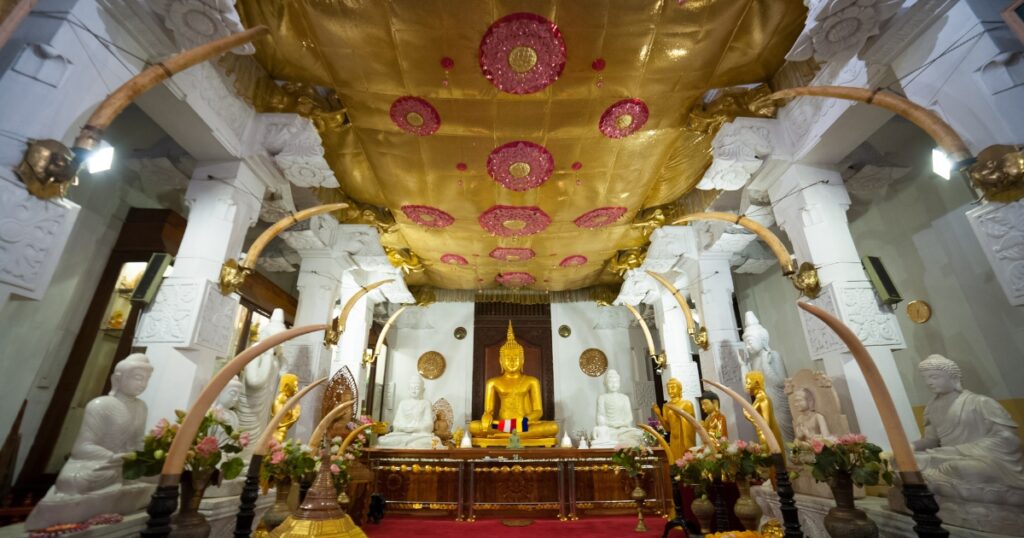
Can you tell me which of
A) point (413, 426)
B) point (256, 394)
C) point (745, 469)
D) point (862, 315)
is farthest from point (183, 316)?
point (862, 315)

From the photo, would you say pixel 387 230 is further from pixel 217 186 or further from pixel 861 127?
pixel 861 127

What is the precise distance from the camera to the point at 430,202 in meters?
5.54

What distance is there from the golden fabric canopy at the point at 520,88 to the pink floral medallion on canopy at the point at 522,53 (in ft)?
0.03

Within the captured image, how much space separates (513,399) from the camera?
8492mm

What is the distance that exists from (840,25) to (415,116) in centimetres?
322

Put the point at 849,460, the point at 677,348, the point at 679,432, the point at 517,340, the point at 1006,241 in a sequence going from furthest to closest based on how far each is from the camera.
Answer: the point at 517,340, the point at 677,348, the point at 679,432, the point at 849,460, the point at 1006,241

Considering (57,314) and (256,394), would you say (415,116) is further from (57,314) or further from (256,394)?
(57,314)

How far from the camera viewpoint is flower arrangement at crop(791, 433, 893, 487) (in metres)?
2.16

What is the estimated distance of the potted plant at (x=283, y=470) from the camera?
285 cm

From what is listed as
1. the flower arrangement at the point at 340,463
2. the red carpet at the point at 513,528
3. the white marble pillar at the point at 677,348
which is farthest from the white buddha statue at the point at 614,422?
the flower arrangement at the point at 340,463

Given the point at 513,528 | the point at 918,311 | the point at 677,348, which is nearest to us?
the point at 918,311

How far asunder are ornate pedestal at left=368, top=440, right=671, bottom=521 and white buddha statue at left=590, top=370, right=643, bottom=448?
3.24 feet

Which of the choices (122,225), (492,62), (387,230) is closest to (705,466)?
(492,62)

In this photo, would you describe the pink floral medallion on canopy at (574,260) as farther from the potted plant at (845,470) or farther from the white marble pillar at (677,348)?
A: the potted plant at (845,470)
